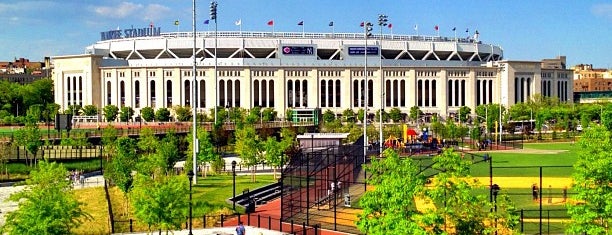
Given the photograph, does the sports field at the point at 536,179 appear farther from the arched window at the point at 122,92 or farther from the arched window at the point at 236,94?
the arched window at the point at 122,92

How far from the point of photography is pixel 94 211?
4778cm

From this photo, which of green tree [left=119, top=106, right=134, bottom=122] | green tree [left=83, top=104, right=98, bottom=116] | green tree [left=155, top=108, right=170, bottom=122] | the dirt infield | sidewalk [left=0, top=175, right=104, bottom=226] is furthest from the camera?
green tree [left=83, top=104, right=98, bottom=116]

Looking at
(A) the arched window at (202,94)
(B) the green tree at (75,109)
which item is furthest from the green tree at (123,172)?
(B) the green tree at (75,109)

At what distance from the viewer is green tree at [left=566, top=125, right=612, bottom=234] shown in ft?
97.5

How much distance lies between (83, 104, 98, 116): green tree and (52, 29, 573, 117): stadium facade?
7896 millimetres

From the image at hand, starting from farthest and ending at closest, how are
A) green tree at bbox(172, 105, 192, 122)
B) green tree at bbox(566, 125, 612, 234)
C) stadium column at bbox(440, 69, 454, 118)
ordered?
1. stadium column at bbox(440, 69, 454, 118)
2. green tree at bbox(172, 105, 192, 122)
3. green tree at bbox(566, 125, 612, 234)

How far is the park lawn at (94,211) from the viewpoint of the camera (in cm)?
4150

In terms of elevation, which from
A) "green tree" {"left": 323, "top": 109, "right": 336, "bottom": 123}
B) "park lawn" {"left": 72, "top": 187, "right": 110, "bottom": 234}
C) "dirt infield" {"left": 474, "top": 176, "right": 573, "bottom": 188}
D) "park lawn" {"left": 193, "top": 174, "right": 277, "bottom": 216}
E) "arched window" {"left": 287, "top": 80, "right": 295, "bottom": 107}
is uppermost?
"arched window" {"left": 287, "top": 80, "right": 295, "bottom": 107}

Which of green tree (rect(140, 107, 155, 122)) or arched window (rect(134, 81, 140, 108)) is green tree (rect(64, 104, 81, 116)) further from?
green tree (rect(140, 107, 155, 122))

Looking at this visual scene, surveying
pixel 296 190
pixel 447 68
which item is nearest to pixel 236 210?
pixel 296 190

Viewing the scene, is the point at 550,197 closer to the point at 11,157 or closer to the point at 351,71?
the point at 11,157

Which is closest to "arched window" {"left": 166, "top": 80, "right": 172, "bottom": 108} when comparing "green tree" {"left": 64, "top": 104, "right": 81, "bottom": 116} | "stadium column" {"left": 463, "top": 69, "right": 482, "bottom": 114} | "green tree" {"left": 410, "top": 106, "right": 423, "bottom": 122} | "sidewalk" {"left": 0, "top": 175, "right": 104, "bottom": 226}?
"green tree" {"left": 64, "top": 104, "right": 81, "bottom": 116}

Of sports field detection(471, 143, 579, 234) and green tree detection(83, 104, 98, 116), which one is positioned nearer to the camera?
sports field detection(471, 143, 579, 234)

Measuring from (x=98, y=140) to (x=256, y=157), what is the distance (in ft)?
77.9
